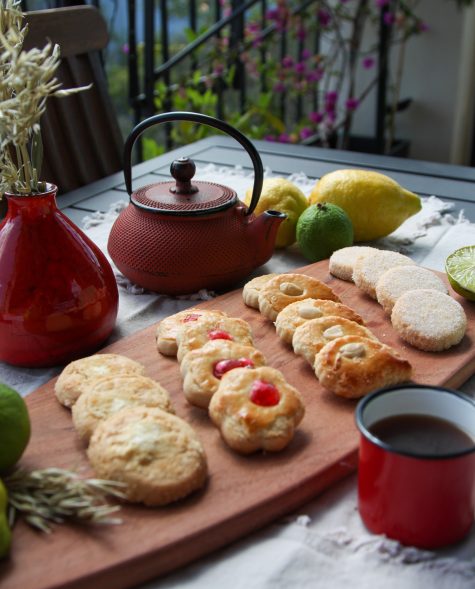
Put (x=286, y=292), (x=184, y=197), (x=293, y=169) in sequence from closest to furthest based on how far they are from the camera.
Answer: (x=286, y=292)
(x=184, y=197)
(x=293, y=169)

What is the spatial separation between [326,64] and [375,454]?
371 cm

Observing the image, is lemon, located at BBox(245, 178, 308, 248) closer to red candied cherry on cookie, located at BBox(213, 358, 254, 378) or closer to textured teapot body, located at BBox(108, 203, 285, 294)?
textured teapot body, located at BBox(108, 203, 285, 294)

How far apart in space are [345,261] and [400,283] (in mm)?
159

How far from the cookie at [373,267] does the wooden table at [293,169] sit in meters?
0.47

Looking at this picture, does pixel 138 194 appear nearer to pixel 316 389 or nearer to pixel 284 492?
pixel 316 389

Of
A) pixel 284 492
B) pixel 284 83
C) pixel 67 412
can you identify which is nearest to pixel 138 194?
pixel 67 412

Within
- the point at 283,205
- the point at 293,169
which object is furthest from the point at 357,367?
the point at 293,169

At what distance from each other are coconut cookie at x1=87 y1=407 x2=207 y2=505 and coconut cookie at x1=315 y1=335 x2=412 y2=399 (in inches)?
9.0

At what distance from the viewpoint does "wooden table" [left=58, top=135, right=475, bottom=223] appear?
181 centimetres

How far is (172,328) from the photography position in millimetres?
→ 1100

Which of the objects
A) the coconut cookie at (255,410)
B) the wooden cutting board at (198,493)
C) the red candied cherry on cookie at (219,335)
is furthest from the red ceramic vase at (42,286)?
the coconut cookie at (255,410)

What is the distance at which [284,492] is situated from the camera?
785mm

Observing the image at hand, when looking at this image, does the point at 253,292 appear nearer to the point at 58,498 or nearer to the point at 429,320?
the point at 429,320

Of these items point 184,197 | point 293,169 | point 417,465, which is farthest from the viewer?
point 293,169
